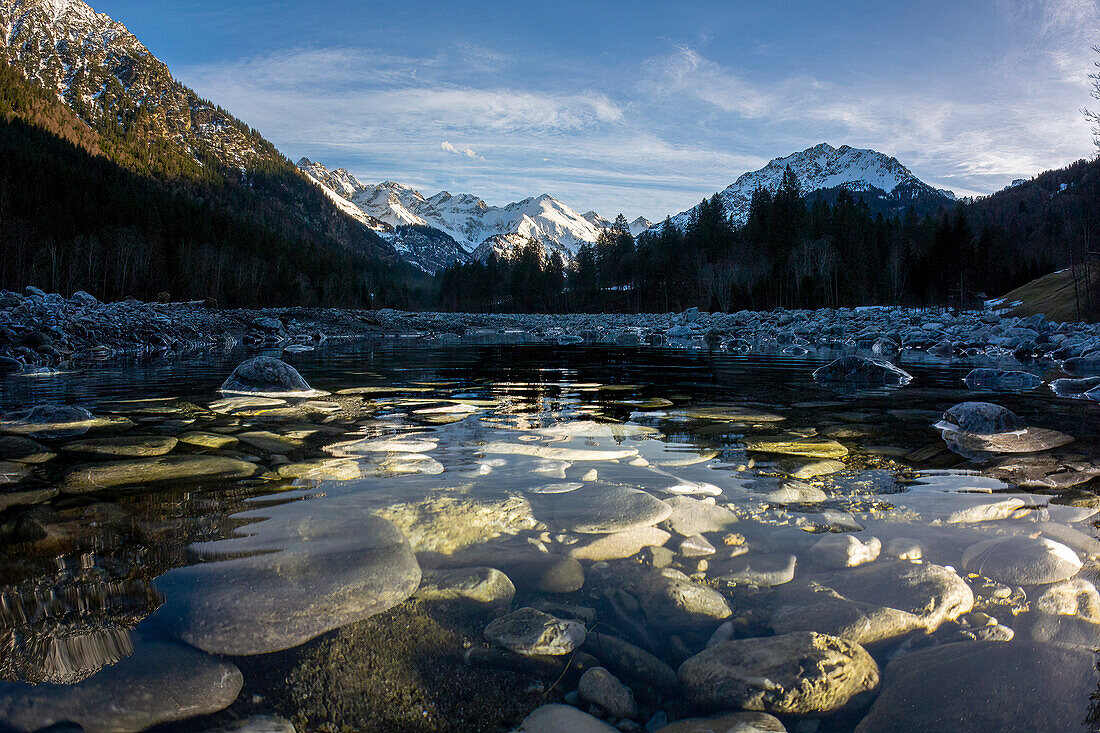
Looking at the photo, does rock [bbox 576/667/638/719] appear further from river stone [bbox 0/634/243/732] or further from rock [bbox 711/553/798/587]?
river stone [bbox 0/634/243/732]

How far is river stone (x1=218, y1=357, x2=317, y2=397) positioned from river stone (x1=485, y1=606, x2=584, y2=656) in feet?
19.2

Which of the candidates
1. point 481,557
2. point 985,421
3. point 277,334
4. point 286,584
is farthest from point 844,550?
point 277,334

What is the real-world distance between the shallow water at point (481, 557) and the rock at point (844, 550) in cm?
2

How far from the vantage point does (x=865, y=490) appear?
3.05m

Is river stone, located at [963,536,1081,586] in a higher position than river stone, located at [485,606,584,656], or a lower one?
higher

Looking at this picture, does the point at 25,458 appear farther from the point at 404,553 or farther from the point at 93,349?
the point at 93,349

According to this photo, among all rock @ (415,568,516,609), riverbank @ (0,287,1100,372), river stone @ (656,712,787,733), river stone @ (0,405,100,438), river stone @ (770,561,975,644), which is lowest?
river stone @ (656,712,787,733)

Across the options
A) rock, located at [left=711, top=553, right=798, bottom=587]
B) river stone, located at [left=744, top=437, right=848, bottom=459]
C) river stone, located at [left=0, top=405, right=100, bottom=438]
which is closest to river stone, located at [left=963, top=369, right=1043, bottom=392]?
river stone, located at [left=744, top=437, right=848, bottom=459]

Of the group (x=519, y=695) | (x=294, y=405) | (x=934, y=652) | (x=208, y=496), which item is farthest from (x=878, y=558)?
(x=294, y=405)

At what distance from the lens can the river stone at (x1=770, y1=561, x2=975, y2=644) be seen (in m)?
1.71

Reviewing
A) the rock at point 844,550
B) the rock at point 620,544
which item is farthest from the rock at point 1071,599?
the rock at point 620,544

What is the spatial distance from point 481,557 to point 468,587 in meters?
0.26

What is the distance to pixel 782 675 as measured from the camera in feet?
4.84

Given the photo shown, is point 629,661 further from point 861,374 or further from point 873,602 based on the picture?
point 861,374
